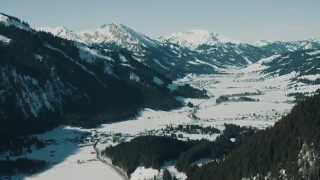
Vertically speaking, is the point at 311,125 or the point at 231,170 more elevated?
the point at 311,125

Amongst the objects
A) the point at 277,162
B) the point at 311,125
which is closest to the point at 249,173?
the point at 277,162

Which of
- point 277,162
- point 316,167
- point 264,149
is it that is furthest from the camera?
point 264,149

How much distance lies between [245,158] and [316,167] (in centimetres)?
3031

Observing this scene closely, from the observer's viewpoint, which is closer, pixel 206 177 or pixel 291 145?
pixel 291 145

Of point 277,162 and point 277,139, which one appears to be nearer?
point 277,162

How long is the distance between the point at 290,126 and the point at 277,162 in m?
18.8

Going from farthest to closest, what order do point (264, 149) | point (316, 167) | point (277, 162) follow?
point (264, 149) < point (277, 162) < point (316, 167)

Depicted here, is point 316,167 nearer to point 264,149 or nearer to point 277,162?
point 277,162

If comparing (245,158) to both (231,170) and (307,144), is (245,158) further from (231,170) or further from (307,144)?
(307,144)

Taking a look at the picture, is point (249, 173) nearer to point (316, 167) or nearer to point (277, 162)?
point (277, 162)

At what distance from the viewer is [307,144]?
180m

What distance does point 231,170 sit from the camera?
19512 centimetres

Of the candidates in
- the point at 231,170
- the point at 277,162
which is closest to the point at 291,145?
the point at 277,162

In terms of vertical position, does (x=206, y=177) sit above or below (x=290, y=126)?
below
